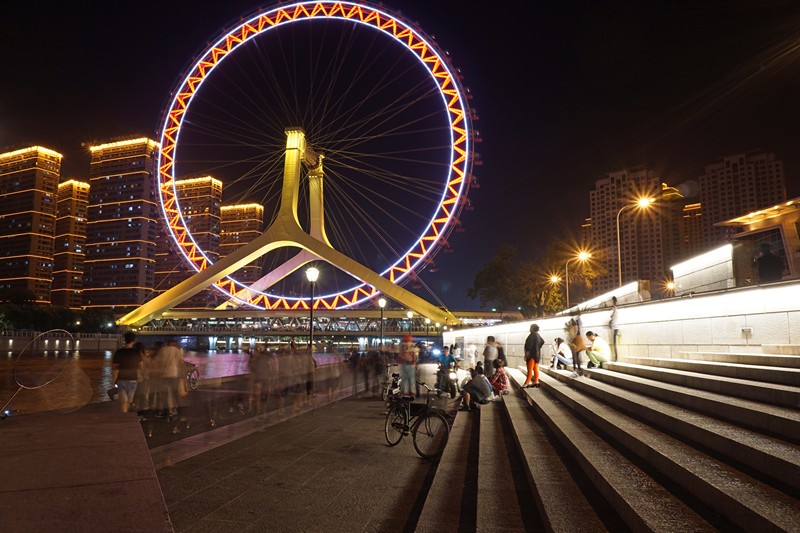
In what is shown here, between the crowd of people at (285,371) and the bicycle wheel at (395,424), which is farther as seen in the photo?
the crowd of people at (285,371)

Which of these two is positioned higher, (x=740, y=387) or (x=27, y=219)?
(x=27, y=219)

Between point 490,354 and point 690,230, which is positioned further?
point 690,230

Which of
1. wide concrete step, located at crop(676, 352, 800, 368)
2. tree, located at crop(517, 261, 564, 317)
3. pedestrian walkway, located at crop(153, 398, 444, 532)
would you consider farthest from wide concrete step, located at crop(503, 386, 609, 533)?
tree, located at crop(517, 261, 564, 317)

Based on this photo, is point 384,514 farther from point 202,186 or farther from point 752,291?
point 202,186

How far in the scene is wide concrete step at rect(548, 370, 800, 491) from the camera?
3568 mm

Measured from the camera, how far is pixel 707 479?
3.73 m

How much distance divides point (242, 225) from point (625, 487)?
301 ft

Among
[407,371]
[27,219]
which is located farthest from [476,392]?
[27,219]

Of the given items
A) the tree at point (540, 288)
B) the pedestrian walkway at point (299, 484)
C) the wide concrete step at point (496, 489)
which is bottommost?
the pedestrian walkway at point (299, 484)

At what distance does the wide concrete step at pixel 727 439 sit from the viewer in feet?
11.7

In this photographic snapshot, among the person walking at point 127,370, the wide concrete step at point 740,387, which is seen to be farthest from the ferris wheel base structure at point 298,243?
the wide concrete step at point 740,387

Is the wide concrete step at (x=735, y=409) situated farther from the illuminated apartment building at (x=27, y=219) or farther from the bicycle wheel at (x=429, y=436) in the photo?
the illuminated apartment building at (x=27, y=219)

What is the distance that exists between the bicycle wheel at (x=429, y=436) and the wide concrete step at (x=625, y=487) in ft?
5.00

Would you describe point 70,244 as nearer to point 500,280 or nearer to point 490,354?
point 500,280
